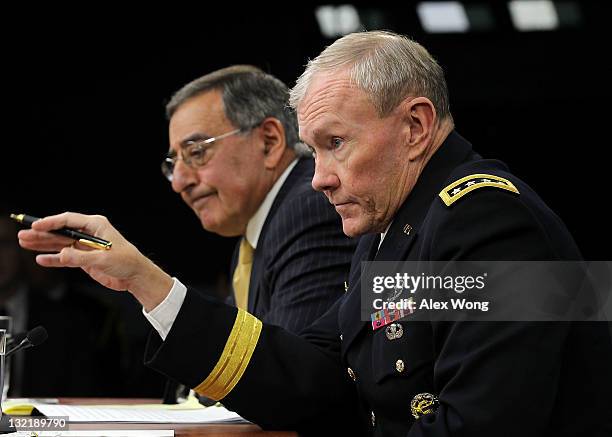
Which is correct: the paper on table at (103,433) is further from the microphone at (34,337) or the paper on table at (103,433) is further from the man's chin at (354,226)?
the man's chin at (354,226)

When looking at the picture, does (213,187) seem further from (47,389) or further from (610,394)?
(47,389)

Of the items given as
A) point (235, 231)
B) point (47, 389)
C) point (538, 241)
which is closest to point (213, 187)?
point (235, 231)

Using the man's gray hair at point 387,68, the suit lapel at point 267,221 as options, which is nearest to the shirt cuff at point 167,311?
the man's gray hair at point 387,68

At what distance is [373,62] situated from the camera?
182cm

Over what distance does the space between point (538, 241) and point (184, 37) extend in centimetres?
333

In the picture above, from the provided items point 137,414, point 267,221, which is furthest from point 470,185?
point 267,221

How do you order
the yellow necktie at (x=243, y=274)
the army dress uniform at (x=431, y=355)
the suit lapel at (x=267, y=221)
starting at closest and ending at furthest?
1. the army dress uniform at (x=431, y=355)
2. the suit lapel at (x=267, y=221)
3. the yellow necktie at (x=243, y=274)

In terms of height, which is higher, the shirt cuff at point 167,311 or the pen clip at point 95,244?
the pen clip at point 95,244

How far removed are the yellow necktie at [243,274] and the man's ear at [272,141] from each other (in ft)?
0.77

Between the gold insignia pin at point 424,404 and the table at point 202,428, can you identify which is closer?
the gold insignia pin at point 424,404

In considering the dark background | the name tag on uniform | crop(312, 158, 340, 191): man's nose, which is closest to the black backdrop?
the dark background

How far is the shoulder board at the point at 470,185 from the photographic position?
5.41 ft

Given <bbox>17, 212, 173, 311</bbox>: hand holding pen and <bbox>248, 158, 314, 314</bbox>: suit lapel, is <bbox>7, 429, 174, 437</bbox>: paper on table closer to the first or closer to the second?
<bbox>17, 212, 173, 311</bbox>: hand holding pen

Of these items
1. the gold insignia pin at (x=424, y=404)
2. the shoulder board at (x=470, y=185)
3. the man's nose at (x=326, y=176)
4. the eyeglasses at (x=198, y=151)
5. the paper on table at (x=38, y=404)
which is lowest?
the paper on table at (x=38, y=404)
